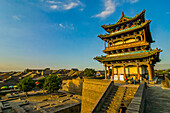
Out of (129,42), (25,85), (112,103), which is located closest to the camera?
(112,103)

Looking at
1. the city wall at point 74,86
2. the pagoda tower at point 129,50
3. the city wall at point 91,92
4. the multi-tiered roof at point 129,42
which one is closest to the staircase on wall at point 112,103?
the city wall at point 91,92

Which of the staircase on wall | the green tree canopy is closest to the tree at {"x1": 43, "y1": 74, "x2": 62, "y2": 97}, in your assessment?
the green tree canopy

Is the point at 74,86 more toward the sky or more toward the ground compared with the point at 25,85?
more toward the ground

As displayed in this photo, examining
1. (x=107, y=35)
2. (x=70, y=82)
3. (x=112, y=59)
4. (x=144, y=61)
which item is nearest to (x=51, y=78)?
(x=70, y=82)

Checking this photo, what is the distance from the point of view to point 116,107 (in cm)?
823

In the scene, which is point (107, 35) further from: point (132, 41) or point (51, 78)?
point (51, 78)

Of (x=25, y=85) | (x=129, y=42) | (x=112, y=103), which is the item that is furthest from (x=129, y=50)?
(x=25, y=85)

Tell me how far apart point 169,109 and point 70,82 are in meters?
26.9

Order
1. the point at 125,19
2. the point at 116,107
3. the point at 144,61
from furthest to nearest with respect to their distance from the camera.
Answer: the point at 125,19
the point at 144,61
the point at 116,107

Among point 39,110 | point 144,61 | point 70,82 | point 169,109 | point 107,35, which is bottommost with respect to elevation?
point 39,110

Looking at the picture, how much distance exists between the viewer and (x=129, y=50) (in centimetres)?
1988

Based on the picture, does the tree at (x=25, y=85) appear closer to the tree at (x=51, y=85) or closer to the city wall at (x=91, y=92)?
the tree at (x=51, y=85)

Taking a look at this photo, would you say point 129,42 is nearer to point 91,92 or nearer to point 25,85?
point 91,92

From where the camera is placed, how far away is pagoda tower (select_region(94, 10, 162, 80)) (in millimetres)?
17297
